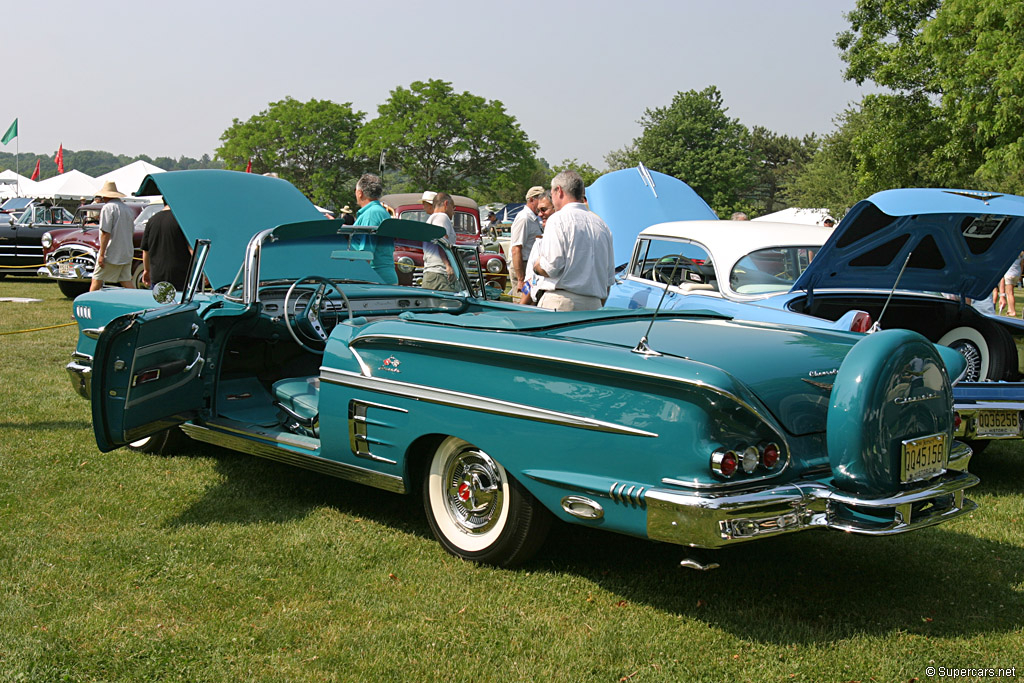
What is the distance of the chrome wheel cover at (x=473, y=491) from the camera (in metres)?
3.81

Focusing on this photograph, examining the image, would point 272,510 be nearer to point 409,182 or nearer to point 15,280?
point 15,280

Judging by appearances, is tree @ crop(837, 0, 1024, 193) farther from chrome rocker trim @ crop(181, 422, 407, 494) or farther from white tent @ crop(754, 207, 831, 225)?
chrome rocker trim @ crop(181, 422, 407, 494)

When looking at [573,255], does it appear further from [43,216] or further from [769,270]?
[43,216]

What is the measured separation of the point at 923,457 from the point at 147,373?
3591 millimetres

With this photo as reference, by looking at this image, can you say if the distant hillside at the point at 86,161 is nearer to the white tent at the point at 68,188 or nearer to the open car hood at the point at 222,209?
the white tent at the point at 68,188

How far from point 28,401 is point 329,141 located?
64.2 metres

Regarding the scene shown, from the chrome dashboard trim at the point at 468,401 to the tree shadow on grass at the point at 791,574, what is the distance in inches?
29.3

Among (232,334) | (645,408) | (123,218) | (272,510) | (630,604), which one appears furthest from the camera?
(123,218)

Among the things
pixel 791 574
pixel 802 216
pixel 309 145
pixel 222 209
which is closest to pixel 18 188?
pixel 309 145

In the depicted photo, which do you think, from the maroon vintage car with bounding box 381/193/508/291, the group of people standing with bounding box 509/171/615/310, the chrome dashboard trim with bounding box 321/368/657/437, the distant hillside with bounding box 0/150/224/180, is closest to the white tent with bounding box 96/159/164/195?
the maroon vintage car with bounding box 381/193/508/291

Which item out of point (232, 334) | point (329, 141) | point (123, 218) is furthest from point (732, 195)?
point (232, 334)

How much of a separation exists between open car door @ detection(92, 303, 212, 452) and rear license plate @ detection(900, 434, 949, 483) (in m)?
3.51

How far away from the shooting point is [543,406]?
3.43 m

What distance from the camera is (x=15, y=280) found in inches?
723
